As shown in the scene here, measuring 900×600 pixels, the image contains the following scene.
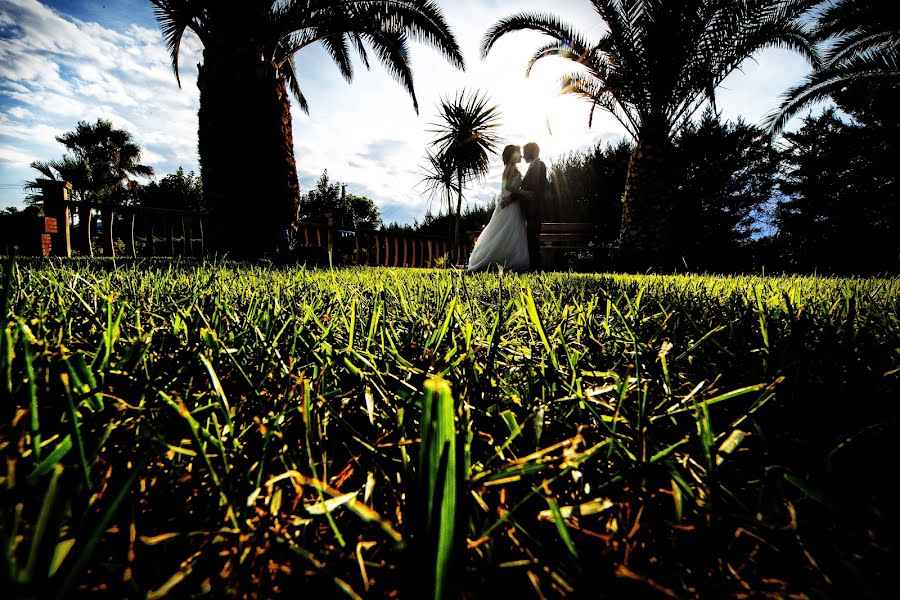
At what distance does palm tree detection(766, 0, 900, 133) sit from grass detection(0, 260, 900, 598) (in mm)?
12442

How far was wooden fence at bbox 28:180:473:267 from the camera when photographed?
5836mm

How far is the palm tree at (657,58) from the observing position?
7.04m

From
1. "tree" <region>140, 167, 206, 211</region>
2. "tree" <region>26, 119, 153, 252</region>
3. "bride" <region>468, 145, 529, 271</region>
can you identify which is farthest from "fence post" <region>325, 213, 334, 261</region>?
"tree" <region>140, 167, 206, 211</region>

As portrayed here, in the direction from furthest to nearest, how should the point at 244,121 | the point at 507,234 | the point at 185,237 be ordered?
1. the point at 507,234
2. the point at 185,237
3. the point at 244,121

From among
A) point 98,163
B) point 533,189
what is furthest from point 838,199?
point 98,163

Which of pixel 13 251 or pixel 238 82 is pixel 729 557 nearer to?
pixel 13 251

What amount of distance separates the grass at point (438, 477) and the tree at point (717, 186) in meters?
14.8

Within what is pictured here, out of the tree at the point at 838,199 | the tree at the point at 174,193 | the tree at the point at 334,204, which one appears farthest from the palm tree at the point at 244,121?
the tree at the point at 174,193

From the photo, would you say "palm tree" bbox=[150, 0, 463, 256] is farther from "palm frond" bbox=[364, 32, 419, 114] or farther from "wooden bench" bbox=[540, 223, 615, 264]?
"wooden bench" bbox=[540, 223, 615, 264]

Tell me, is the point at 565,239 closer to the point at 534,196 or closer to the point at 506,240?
the point at 534,196

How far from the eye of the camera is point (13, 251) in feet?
1.64

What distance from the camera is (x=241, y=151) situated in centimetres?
548

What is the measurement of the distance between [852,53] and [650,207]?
8.90 meters

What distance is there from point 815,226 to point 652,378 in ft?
62.9
